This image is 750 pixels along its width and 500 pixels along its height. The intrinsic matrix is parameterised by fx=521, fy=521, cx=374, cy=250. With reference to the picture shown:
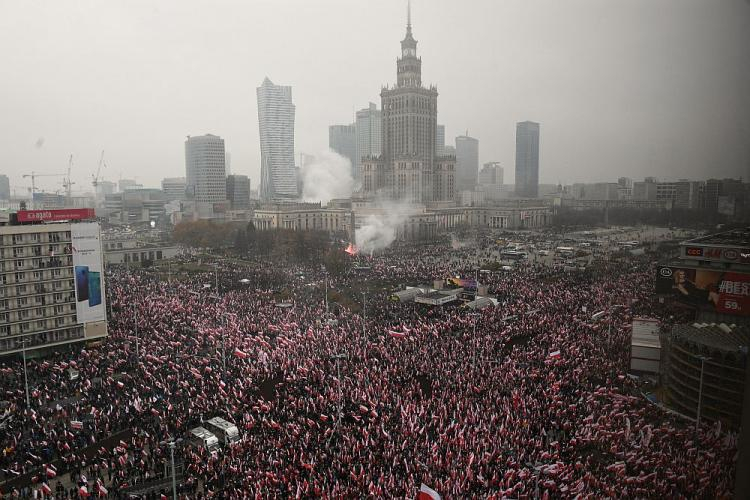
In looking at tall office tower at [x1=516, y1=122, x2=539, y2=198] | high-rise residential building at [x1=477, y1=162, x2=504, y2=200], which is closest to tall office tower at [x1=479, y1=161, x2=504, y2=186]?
high-rise residential building at [x1=477, y1=162, x2=504, y2=200]

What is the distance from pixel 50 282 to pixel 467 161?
84.9 metres

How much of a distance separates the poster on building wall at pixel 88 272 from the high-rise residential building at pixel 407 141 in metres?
57.2

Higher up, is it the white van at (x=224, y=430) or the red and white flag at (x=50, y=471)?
the white van at (x=224, y=430)

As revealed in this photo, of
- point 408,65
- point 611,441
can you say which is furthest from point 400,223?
point 611,441

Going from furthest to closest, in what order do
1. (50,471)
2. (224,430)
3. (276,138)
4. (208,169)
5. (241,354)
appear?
(276,138) → (208,169) → (241,354) → (224,430) → (50,471)

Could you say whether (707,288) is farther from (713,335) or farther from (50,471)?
(50,471)

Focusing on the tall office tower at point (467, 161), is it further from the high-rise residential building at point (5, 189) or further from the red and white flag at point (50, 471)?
the red and white flag at point (50, 471)

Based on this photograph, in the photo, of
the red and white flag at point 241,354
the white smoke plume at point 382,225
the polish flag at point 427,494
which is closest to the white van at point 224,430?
the red and white flag at point 241,354

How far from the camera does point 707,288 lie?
48.5ft

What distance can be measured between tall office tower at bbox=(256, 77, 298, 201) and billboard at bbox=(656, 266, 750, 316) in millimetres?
104288

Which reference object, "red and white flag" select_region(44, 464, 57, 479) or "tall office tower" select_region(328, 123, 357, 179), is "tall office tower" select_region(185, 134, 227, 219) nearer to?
"tall office tower" select_region(328, 123, 357, 179)

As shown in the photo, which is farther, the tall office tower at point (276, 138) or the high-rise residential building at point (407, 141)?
the tall office tower at point (276, 138)

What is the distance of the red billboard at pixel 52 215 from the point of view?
21.0 meters

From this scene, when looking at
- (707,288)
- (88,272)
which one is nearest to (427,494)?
(707,288)
